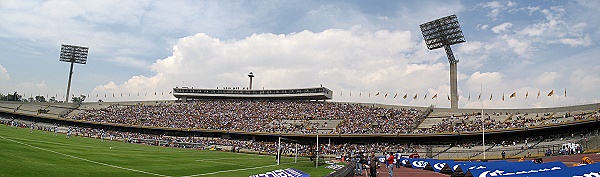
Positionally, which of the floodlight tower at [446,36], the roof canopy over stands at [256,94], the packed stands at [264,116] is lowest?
the packed stands at [264,116]

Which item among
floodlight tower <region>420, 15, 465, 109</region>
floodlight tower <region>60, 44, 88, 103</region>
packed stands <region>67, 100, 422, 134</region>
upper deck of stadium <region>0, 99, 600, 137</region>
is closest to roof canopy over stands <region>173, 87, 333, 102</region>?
upper deck of stadium <region>0, 99, 600, 137</region>

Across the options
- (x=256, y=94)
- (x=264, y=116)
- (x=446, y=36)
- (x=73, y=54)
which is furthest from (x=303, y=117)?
(x=73, y=54)

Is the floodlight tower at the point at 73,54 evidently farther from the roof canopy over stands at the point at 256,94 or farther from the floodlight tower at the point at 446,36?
the floodlight tower at the point at 446,36

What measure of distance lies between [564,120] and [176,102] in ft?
252

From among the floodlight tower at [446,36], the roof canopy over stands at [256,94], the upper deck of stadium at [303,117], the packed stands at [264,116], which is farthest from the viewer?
the roof canopy over stands at [256,94]

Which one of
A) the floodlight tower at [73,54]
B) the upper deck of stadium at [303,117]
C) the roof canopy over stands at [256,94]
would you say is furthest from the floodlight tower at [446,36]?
the floodlight tower at [73,54]

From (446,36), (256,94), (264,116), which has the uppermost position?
(446,36)

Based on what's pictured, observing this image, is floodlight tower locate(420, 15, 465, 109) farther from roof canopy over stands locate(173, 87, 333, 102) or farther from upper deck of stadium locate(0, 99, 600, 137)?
roof canopy over stands locate(173, 87, 333, 102)

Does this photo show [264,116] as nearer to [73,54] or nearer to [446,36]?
[446,36]

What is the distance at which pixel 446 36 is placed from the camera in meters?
59.7

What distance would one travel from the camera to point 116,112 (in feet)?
276

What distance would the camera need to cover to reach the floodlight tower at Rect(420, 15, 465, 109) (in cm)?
5888

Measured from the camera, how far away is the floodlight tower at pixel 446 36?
58.9 metres

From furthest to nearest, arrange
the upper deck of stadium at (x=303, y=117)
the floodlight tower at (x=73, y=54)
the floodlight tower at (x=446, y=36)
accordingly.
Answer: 1. the floodlight tower at (x=73, y=54)
2. the floodlight tower at (x=446, y=36)
3. the upper deck of stadium at (x=303, y=117)
